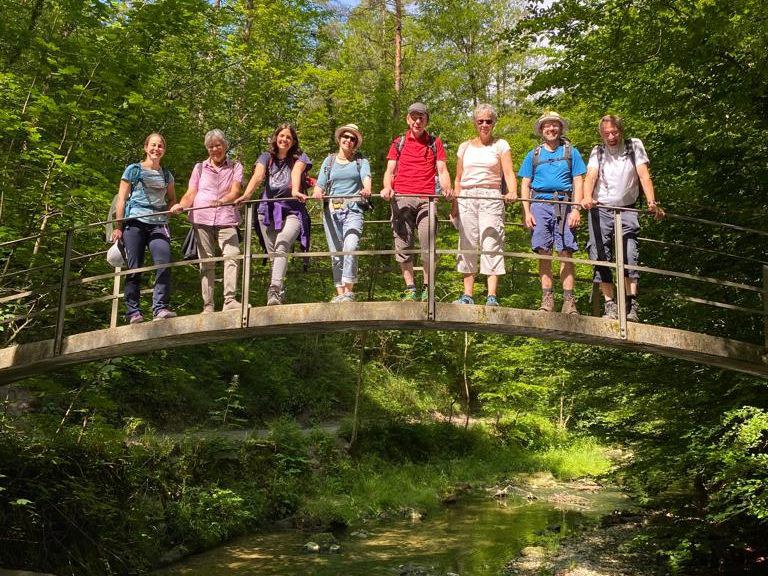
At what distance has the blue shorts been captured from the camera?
6.30 metres

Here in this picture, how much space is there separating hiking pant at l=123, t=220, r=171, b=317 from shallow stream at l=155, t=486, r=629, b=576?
17.2 feet

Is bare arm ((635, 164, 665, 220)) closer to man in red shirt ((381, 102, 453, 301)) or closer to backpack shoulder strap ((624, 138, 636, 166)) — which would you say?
backpack shoulder strap ((624, 138, 636, 166))

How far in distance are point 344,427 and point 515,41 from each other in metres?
10.9

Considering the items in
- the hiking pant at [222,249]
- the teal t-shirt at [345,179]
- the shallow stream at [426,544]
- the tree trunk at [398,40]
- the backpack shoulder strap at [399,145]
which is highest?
the tree trunk at [398,40]

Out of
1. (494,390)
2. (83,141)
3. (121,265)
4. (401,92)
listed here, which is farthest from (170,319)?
(401,92)

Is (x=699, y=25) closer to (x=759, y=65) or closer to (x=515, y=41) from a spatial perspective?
(x=759, y=65)

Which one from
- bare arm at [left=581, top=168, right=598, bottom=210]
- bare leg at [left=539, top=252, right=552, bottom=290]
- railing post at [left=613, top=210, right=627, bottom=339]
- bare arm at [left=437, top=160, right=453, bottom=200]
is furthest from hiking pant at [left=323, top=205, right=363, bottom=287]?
railing post at [left=613, top=210, right=627, bottom=339]

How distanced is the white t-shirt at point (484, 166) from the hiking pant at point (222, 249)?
225 cm

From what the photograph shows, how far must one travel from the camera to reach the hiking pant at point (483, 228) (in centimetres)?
635

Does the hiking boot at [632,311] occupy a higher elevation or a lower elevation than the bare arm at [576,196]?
lower

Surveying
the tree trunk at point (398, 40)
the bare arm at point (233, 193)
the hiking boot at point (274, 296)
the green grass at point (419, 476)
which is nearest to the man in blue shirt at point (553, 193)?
the hiking boot at point (274, 296)

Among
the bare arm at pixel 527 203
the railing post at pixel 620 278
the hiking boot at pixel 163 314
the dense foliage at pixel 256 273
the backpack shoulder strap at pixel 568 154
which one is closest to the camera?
the railing post at pixel 620 278

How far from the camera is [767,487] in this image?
24.1ft

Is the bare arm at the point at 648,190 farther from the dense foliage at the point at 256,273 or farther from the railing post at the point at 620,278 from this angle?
the dense foliage at the point at 256,273
